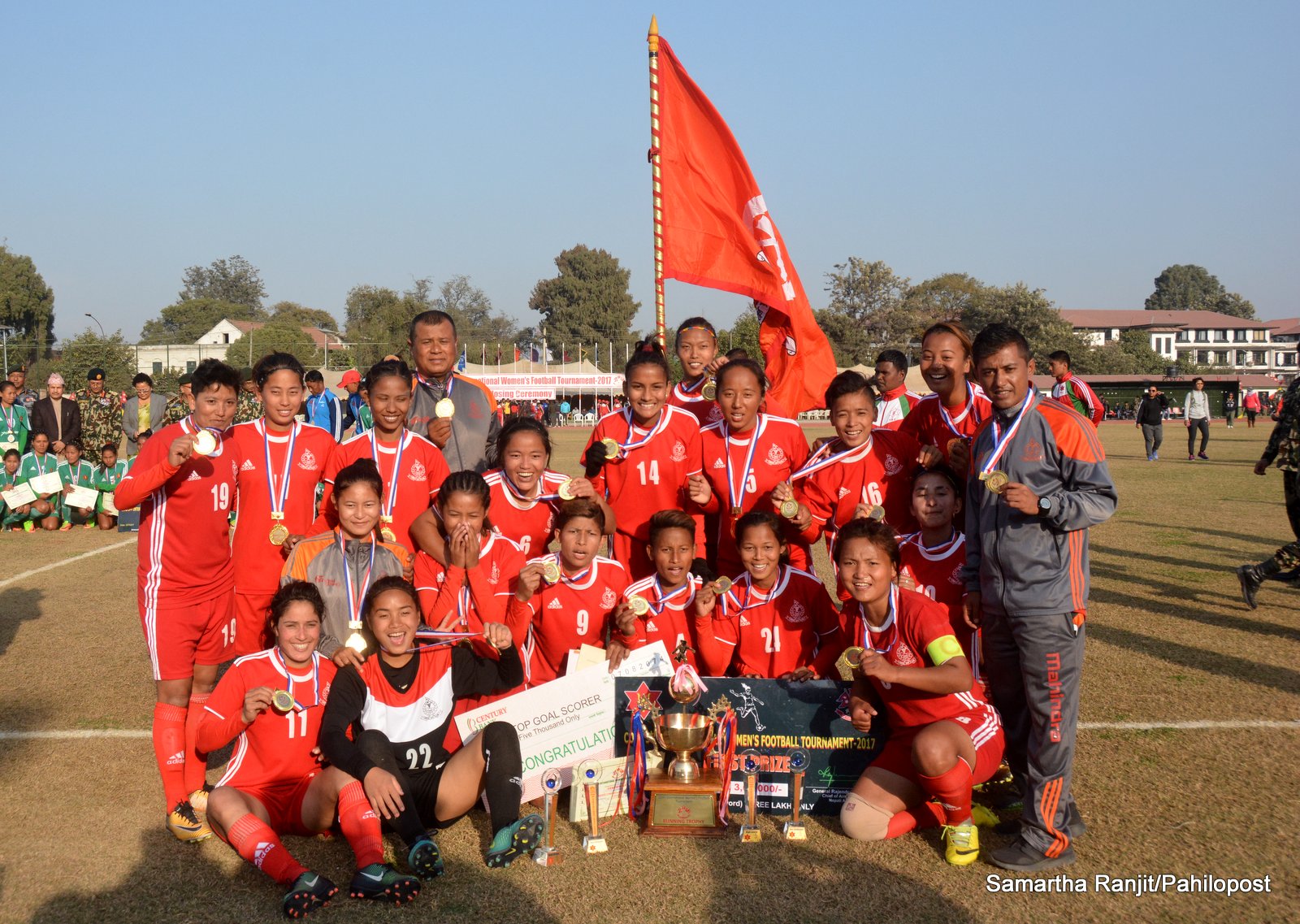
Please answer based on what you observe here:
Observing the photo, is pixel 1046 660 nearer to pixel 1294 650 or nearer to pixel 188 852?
pixel 188 852

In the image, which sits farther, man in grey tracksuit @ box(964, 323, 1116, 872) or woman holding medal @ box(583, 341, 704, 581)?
woman holding medal @ box(583, 341, 704, 581)

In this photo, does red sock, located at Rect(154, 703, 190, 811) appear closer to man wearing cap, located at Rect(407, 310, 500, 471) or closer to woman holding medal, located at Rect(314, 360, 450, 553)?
woman holding medal, located at Rect(314, 360, 450, 553)

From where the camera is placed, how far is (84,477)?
52.2 feet

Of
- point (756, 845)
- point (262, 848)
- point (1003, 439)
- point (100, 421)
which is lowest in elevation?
point (756, 845)

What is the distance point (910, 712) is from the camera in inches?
185

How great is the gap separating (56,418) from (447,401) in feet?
42.4

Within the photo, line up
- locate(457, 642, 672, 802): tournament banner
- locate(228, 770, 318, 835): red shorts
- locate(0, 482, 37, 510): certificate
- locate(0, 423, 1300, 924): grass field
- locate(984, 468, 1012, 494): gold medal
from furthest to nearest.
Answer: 1. locate(0, 482, 37, 510): certificate
2. locate(457, 642, 672, 802): tournament banner
3. locate(228, 770, 318, 835): red shorts
4. locate(984, 468, 1012, 494): gold medal
5. locate(0, 423, 1300, 924): grass field

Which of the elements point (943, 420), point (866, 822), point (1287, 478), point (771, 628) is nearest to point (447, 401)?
point (771, 628)

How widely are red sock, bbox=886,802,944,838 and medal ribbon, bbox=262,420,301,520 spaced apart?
12.3 ft

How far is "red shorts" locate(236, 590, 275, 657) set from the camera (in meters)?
5.48

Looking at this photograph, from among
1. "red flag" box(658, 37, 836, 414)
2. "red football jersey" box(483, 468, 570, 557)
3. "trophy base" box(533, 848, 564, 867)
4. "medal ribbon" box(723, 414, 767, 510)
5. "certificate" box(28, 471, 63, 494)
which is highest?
"red flag" box(658, 37, 836, 414)

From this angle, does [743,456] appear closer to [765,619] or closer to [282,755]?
[765,619]

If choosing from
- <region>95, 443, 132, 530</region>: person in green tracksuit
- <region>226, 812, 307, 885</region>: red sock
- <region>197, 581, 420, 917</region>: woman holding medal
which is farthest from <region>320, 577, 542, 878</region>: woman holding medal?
<region>95, 443, 132, 530</region>: person in green tracksuit

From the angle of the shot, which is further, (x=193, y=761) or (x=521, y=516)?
(x=521, y=516)
